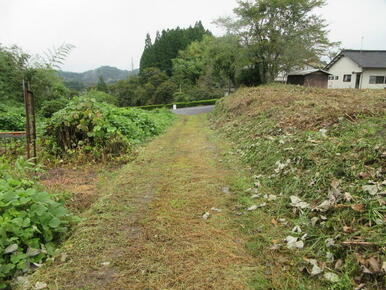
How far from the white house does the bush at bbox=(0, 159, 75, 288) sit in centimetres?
2440

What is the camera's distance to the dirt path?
1.64 meters

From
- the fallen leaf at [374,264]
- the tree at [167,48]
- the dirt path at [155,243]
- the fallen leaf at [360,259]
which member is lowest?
the dirt path at [155,243]

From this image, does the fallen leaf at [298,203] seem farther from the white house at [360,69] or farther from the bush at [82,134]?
the white house at [360,69]

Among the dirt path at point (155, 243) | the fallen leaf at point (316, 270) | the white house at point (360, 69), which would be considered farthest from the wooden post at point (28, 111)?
the white house at point (360, 69)

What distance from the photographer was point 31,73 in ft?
24.5

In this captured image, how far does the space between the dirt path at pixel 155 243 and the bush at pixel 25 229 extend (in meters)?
0.14

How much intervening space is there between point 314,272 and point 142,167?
320 centimetres

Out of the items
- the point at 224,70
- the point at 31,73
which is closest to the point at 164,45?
the point at 224,70

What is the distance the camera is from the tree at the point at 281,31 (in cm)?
1591

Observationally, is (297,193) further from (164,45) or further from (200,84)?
(164,45)

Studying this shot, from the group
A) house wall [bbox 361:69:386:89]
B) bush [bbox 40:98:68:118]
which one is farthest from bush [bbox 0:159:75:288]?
house wall [bbox 361:69:386:89]

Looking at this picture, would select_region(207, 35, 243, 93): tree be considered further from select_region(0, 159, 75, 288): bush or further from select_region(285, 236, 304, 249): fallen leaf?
select_region(0, 159, 75, 288): bush

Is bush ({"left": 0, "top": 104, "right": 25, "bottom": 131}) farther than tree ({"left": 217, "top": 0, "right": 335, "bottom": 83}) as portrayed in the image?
No

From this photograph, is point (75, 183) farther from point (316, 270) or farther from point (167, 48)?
point (167, 48)
